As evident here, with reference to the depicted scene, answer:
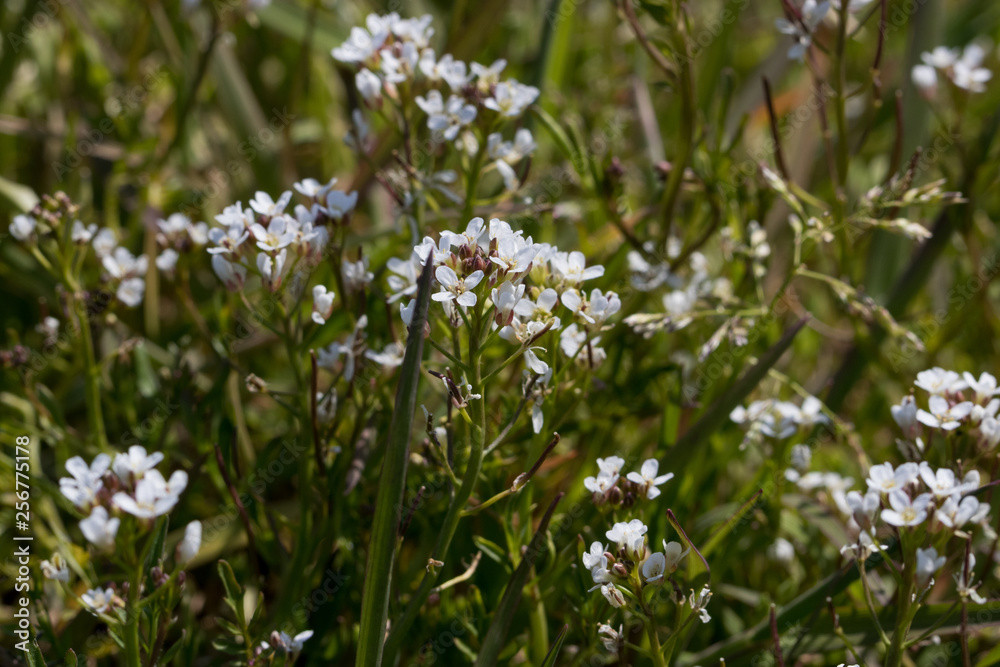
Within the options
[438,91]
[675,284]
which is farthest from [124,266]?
[675,284]

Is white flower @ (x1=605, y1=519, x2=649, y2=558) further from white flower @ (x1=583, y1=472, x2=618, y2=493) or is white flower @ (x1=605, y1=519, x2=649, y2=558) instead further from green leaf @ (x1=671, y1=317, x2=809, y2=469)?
green leaf @ (x1=671, y1=317, x2=809, y2=469)

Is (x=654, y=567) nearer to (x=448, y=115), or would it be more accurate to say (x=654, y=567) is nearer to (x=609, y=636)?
(x=609, y=636)

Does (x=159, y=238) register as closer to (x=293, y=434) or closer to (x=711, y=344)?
(x=293, y=434)

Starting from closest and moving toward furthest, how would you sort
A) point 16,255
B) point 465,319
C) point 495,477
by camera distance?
point 465,319
point 495,477
point 16,255

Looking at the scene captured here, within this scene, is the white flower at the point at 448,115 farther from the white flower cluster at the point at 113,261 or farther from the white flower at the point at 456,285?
the white flower cluster at the point at 113,261

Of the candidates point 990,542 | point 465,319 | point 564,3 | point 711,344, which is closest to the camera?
point 465,319

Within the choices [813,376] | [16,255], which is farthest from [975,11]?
[16,255]

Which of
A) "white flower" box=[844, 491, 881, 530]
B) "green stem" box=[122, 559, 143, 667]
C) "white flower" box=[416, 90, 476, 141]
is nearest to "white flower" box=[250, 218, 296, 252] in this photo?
"white flower" box=[416, 90, 476, 141]
